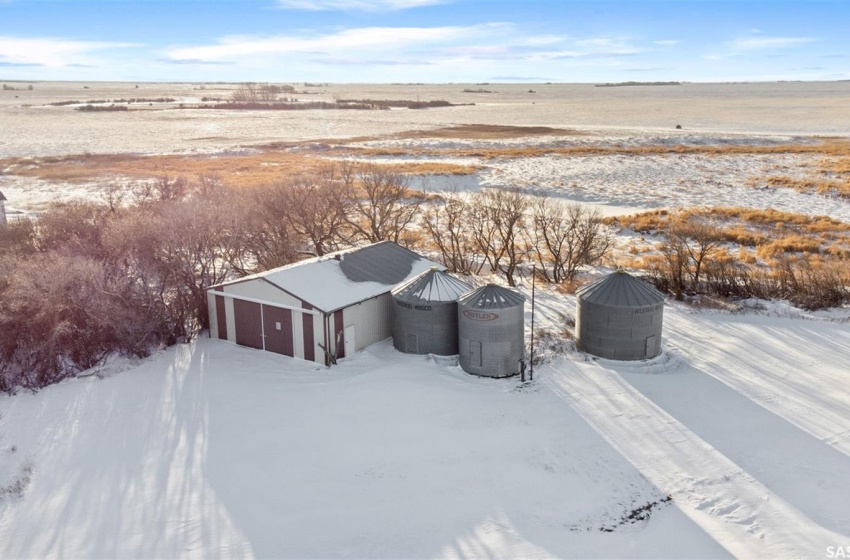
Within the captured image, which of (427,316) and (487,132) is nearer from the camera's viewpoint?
(427,316)

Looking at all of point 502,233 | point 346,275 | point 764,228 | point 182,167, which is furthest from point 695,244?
point 182,167

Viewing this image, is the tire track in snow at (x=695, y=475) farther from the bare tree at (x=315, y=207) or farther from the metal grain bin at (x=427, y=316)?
the bare tree at (x=315, y=207)

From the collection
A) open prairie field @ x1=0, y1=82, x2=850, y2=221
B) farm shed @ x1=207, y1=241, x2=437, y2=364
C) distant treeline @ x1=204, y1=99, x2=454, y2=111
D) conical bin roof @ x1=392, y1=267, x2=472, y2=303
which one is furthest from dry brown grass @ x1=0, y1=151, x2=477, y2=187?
distant treeline @ x1=204, y1=99, x2=454, y2=111

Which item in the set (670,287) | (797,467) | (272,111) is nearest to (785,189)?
(670,287)

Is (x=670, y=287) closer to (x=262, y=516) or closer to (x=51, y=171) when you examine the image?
(x=262, y=516)

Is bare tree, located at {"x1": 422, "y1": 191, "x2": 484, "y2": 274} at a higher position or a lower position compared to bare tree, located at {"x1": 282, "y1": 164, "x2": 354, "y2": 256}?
lower

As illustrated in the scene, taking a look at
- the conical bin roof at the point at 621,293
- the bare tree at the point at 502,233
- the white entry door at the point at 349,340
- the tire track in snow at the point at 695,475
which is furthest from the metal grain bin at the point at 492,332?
the bare tree at the point at 502,233

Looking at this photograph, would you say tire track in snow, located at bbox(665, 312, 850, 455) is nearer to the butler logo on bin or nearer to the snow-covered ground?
the snow-covered ground

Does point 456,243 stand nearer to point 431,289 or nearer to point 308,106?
point 431,289
